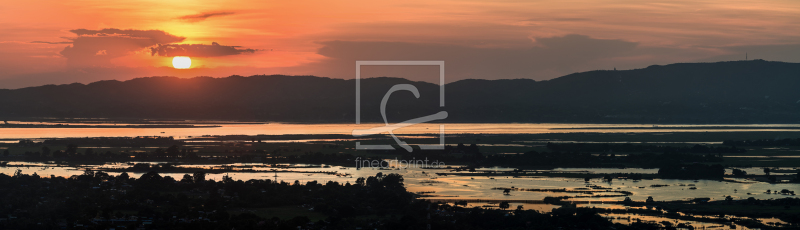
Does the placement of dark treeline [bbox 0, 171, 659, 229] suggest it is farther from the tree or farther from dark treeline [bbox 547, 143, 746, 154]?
dark treeline [bbox 547, 143, 746, 154]

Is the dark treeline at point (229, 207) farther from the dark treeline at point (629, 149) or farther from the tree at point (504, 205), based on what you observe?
the dark treeline at point (629, 149)

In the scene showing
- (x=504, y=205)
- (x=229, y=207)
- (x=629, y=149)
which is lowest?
(x=229, y=207)

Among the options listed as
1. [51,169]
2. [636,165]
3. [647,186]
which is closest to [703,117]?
[636,165]

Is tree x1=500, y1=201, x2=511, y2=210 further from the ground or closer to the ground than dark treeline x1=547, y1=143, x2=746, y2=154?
closer to the ground

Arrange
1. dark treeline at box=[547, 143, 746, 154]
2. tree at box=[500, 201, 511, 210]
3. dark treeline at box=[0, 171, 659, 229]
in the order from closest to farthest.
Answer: dark treeline at box=[0, 171, 659, 229]
tree at box=[500, 201, 511, 210]
dark treeline at box=[547, 143, 746, 154]

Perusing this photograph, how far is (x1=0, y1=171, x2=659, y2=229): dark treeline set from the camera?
33.3 metres

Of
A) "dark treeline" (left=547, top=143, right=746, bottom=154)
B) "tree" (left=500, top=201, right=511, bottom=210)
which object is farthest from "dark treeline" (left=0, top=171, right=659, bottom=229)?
"dark treeline" (left=547, top=143, right=746, bottom=154)

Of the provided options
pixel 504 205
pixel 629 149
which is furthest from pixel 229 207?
pixel 629 149

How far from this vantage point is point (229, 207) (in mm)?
38938

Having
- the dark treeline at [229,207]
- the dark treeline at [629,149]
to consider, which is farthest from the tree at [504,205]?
the dark treeline at [629,149]

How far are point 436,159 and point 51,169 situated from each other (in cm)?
2977

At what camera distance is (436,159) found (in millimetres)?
65500

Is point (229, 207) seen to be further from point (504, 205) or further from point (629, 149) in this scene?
point (629, 149)

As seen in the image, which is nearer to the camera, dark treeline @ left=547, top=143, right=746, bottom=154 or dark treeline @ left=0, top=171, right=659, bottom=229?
dark treeline @ left=0, top=171, right=659, bottom=229
